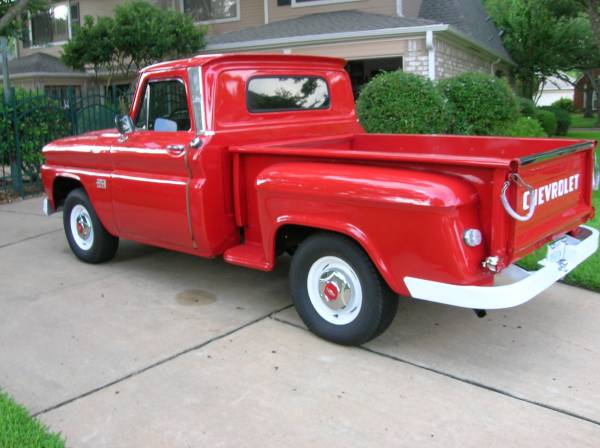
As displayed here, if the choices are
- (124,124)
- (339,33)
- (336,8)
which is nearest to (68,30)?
(336,8)

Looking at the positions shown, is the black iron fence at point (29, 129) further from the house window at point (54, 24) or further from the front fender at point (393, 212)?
the house window at point (54, 24)

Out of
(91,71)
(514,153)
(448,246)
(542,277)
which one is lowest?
(542,277)

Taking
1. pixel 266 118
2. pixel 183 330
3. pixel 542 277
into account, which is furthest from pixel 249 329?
pixel 542 277

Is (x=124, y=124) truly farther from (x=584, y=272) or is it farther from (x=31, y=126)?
(x=31, y=126)

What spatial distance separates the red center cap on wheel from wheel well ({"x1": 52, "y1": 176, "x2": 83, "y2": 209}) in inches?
133

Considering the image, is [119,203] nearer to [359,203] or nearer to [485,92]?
[359,203]

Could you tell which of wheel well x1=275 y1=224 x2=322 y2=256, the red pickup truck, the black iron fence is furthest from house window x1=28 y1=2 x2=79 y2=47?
wheel well x1=275 y1=224 x2=322 y2=256

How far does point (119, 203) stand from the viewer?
5.44m

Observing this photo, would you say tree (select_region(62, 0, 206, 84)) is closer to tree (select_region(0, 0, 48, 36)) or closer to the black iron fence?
tree (select_region(0, 0, 48, 36))

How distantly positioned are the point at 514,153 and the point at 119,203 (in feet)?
10.9

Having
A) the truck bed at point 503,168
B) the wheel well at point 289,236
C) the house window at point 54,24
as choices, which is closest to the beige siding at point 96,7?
the house window at point 54,24

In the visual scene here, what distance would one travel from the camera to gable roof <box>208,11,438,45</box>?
45.3ft

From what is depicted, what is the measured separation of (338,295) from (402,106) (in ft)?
18.9

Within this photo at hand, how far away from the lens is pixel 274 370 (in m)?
3.88
